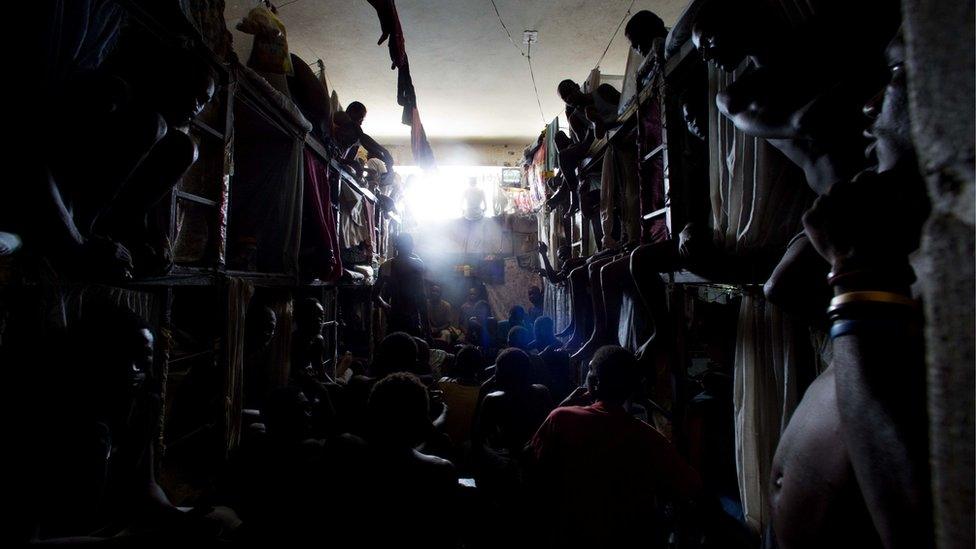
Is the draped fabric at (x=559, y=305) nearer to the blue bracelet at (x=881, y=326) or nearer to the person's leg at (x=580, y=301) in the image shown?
the person's leg at (x=580, y=301)

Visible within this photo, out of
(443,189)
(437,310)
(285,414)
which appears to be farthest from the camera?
(443,189)

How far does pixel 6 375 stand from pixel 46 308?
0.33m

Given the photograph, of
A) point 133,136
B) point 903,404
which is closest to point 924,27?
point 903,404

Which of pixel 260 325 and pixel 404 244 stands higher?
pixel 404 244

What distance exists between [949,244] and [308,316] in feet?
18.2

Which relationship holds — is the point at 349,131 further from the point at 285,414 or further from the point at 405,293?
the point at 285,414

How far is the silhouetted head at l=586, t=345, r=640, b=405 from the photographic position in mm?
2523

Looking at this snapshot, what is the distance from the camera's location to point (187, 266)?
136 inches

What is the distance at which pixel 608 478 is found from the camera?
7.64 ft

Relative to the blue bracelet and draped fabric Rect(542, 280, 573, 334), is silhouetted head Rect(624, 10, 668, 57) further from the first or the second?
the blue bracelet

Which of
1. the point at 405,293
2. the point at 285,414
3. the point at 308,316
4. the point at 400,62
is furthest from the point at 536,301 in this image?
the point at 285,414

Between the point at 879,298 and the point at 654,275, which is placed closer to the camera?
the point at 879,298

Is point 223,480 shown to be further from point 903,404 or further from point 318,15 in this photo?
point 318,15

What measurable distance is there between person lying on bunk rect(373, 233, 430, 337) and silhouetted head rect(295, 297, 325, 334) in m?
1.76
